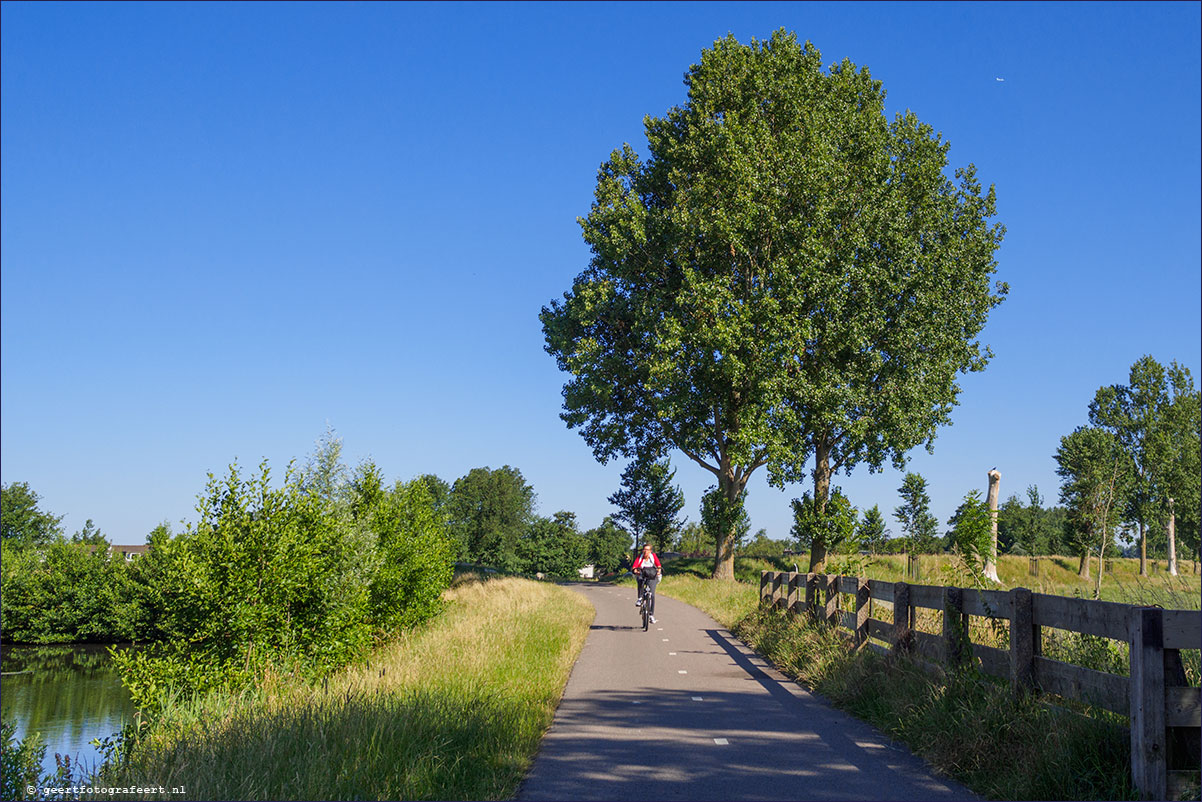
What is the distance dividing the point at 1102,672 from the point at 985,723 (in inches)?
39.7

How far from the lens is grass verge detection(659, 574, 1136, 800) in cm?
548

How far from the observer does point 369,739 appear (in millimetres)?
6305

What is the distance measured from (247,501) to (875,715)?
38.6ft

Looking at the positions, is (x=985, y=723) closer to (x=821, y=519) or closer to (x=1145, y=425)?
(x=821, y=519)

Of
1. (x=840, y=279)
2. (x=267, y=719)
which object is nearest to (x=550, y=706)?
(x=267, y=719)

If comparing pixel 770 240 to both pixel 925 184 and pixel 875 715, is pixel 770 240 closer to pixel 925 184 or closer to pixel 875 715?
pixel 925 184

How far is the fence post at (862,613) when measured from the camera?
11.5m

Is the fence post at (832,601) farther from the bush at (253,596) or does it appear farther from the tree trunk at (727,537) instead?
the tree trunk at (727,537)

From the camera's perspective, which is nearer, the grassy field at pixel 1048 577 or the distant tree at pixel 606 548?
the grassy field at pixel 1048 577

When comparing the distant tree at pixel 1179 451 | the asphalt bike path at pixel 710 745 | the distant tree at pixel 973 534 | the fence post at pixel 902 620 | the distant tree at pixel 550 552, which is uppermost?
the distant tree at pixel 1179 451

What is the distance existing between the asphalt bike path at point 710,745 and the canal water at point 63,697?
15011mm

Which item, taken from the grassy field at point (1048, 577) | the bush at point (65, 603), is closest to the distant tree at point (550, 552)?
the grassy field at point (1048, 577)

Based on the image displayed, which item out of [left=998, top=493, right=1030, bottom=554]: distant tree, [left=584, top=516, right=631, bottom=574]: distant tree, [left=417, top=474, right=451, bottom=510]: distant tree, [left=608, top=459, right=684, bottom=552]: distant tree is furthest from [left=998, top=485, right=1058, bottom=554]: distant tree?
[left=417, top=474, right=451, bottom=510]: distant tree

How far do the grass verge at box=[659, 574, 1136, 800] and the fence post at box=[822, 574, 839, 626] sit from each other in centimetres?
188
